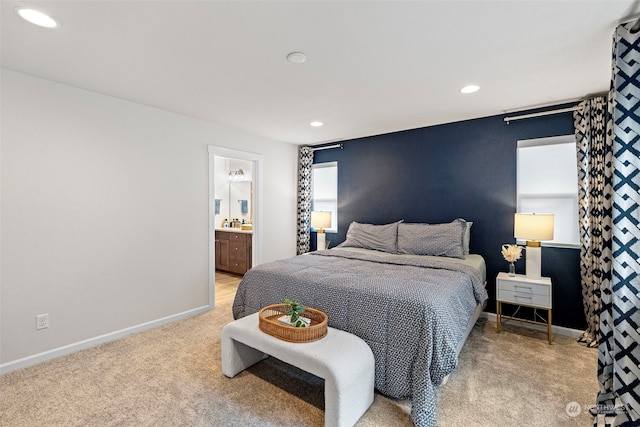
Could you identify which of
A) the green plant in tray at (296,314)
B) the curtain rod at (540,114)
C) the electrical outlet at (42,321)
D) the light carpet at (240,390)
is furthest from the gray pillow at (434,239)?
the electrical outlet at (42,321)

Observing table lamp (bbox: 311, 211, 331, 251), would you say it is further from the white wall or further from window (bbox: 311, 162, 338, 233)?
the white wall

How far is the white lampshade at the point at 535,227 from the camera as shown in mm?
2867

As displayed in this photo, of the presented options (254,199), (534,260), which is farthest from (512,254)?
(254,199)

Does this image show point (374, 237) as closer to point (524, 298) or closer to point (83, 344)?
point (524, 298)

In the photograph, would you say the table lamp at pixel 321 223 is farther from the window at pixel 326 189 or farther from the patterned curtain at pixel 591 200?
the patterned curtain at pixel 591 200

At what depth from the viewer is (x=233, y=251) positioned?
215 inches

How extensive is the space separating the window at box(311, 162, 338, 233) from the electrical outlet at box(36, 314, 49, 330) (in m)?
3.45

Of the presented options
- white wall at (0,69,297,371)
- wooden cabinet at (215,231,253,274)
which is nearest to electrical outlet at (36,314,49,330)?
white wall at (0,69,297,371)

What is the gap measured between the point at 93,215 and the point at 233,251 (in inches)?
110

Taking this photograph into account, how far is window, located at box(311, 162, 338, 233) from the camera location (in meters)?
4.95

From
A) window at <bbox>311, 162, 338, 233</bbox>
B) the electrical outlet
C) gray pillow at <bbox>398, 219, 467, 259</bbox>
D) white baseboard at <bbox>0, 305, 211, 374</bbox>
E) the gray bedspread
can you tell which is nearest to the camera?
the gray bedspread

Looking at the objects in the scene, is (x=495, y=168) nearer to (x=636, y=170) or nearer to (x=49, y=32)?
(x=636, y=170)

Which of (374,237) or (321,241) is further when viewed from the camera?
(321,241)

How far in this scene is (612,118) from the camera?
181cm
